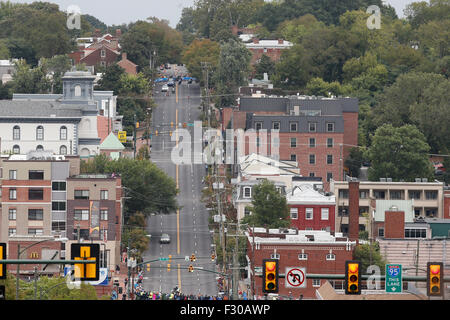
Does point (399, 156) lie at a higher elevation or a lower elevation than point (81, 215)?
higher

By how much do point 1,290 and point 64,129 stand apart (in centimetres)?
10210

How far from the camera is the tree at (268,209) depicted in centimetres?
9956

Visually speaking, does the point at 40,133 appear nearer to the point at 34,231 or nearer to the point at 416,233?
the point at 34,231

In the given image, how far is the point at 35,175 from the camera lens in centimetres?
10012

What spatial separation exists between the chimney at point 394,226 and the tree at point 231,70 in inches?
2721

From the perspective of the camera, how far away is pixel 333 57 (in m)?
173

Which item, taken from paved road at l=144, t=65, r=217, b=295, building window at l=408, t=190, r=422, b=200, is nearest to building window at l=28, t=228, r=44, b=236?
paved road at l=144, t=65, r=217, b=295

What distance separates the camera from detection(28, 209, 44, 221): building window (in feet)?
327

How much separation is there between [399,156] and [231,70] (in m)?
51.1

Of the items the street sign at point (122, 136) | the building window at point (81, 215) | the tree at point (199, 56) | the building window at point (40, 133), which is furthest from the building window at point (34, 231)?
the tree at point (199, 56)

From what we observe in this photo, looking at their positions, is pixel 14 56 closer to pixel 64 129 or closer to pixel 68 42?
pixel 68 42

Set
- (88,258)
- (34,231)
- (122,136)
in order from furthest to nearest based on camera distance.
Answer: (122,136) → (34,231) → (88,258)

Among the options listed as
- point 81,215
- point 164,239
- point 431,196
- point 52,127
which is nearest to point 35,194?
point 81,215
